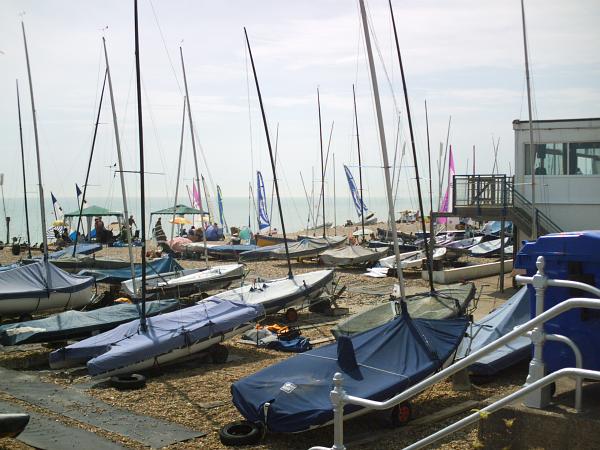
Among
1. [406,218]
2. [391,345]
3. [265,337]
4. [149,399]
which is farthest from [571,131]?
[406,218]

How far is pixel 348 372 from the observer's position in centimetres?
1094

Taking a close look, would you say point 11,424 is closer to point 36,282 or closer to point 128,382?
point 128,382

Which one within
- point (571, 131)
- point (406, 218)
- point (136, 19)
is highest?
point (136, 19)

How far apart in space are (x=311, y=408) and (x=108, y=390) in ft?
18.5

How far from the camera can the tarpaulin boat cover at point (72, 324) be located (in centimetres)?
1723

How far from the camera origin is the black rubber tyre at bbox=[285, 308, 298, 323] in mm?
21078

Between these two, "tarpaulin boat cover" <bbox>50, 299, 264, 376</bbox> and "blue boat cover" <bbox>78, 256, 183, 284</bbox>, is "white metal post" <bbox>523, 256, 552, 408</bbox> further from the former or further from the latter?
"blue boat cover" <bbox>78, 256, 183, 284</bbox>

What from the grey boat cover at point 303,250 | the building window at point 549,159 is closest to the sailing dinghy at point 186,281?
the grey boat cover at point 303,250

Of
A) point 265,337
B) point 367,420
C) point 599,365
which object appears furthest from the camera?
point 265,337

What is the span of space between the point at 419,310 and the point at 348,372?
19.7 ft

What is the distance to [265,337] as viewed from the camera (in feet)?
58.6

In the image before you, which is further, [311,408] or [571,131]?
[571,131]

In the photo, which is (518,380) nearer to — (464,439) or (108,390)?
(464,439)

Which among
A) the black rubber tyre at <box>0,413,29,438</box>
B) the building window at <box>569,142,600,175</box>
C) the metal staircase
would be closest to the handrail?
the black rubber tyre at <box>0,413,29,438</box>
